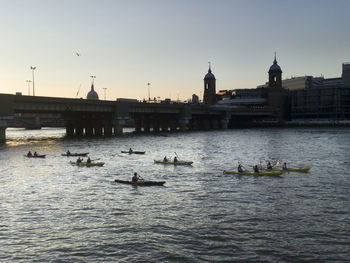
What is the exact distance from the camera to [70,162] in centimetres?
6525

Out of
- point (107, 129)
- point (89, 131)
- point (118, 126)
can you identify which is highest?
point (118, 126)

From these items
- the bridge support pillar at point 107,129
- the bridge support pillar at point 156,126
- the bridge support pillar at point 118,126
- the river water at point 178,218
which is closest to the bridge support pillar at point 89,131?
the bridge support pillar at point 107,129

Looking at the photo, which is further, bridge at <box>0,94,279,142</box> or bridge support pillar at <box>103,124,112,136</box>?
bridge support pillar at <box>103,124,112,136</box>

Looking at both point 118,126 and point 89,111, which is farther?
point 118,126

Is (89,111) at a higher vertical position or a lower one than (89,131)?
higher

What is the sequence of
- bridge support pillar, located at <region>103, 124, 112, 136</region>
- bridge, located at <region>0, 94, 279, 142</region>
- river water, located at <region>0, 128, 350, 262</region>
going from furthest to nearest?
bridge support pillar, located at <region>103, 124, 112, 136</region> → bridge, located at <region>0, 94, 279, 142</region> → river water, located at <region>0, 128, 350, 262</region>

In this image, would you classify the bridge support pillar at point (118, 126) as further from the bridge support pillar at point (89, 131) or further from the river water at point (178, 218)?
the river water at point (178, 218)

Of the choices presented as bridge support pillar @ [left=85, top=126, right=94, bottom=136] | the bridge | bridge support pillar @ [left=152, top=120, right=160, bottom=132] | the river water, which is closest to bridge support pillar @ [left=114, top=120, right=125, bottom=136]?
the bridge

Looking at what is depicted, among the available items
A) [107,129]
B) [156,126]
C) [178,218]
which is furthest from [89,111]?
[178,218]

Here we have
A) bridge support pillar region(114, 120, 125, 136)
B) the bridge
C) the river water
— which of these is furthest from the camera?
bridge support pillar region(114, 120, 125, 136)

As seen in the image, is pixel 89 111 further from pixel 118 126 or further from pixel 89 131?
pixel 89 131

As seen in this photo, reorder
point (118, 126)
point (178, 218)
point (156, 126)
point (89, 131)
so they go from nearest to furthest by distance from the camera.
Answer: point (178, 218) → point (118, 126) → point (89, 131) → point (156, 126)

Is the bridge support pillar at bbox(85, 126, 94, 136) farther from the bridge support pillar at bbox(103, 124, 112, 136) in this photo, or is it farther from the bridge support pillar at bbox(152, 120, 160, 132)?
the bridge support pillar at bbox(152, 120, 160, 132)

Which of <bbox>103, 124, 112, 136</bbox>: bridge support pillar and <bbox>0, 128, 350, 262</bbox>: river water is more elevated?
<bbox>103, 124, 112, 136</bbox>: bridge support pillar
